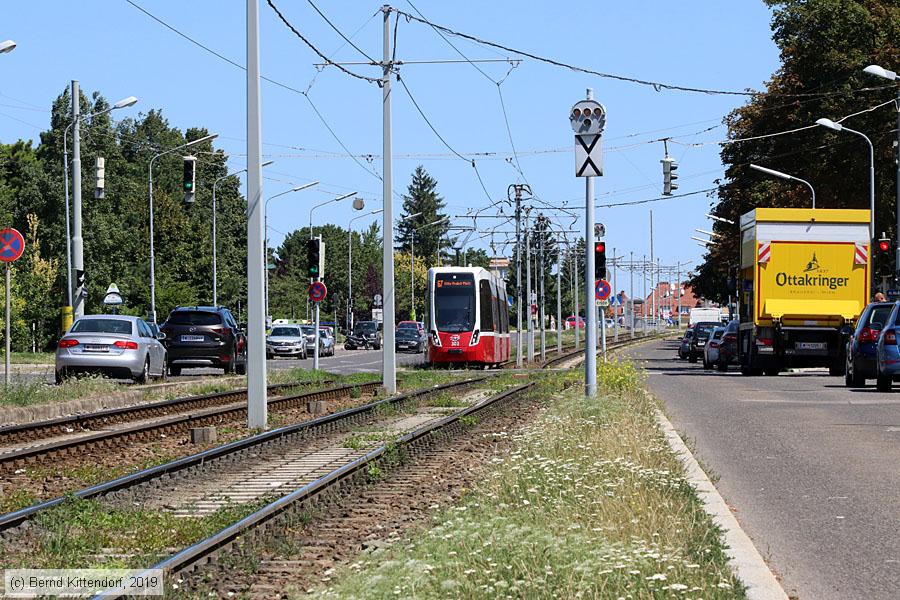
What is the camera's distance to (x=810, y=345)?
A: 118 feet

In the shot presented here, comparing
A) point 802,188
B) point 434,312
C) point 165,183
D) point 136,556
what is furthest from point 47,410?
point 165,183

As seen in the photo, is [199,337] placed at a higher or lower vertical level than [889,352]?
higher

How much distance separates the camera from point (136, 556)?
846 centimetres

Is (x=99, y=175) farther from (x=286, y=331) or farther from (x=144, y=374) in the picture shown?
(x=286, y=331)

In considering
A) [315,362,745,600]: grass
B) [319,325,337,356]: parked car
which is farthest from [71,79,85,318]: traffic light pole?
[319,325,337,356]: parked car

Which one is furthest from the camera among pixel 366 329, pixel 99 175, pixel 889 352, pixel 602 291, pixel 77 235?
pixel 366 329

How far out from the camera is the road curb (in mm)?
6996

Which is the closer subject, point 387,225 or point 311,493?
point 311,493

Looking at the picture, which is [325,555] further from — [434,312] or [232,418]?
[434,312]

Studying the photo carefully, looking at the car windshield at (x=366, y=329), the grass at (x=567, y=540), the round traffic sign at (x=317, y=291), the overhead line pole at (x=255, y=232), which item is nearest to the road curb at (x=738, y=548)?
the grass at (x=567, y=540)

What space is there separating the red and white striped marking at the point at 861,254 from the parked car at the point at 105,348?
16932 mm

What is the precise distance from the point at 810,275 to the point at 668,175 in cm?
990

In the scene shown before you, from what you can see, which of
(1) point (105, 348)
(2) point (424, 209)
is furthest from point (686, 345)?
(2) point (424, 209)

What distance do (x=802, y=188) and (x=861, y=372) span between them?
28203mm
